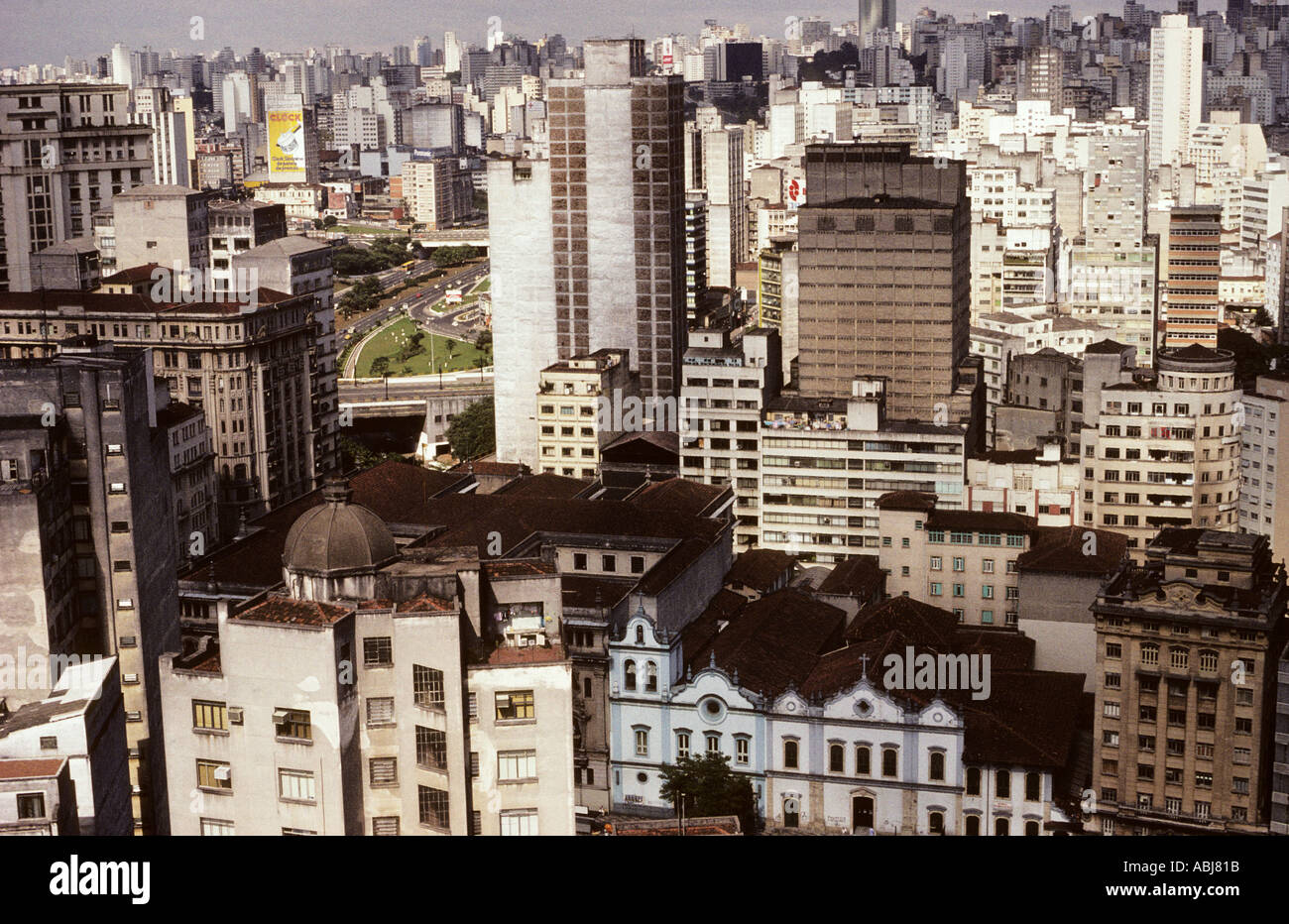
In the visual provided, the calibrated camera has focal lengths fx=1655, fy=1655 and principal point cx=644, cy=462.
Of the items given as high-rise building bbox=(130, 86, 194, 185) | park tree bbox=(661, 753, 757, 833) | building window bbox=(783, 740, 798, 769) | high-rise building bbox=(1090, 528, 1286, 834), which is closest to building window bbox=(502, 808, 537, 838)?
park tree bbox=(661, 753, 757, 833)

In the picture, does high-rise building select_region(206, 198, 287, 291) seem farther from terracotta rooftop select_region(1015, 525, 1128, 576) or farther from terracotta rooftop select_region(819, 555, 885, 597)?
terracotta rooftop select_region(1015, 525, 1128, 576)

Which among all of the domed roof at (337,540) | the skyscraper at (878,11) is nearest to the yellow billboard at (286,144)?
the skyscraper at (878,11)

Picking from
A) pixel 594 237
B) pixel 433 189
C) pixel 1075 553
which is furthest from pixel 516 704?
pixel 433 189

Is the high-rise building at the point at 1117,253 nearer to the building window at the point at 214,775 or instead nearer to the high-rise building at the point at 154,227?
the high-rise building at the point at 154,227

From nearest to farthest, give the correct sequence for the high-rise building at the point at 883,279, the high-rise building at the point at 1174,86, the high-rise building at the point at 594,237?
1. the high-rise building at the point at 883,279
2. the high-rise building at the point at 594,237
3. the high-rise building at the point at 1174,86

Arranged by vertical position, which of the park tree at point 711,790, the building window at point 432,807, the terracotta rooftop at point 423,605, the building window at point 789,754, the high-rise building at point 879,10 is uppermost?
the high-rise building at point 879,10

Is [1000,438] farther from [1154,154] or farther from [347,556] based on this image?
[1154,154]
